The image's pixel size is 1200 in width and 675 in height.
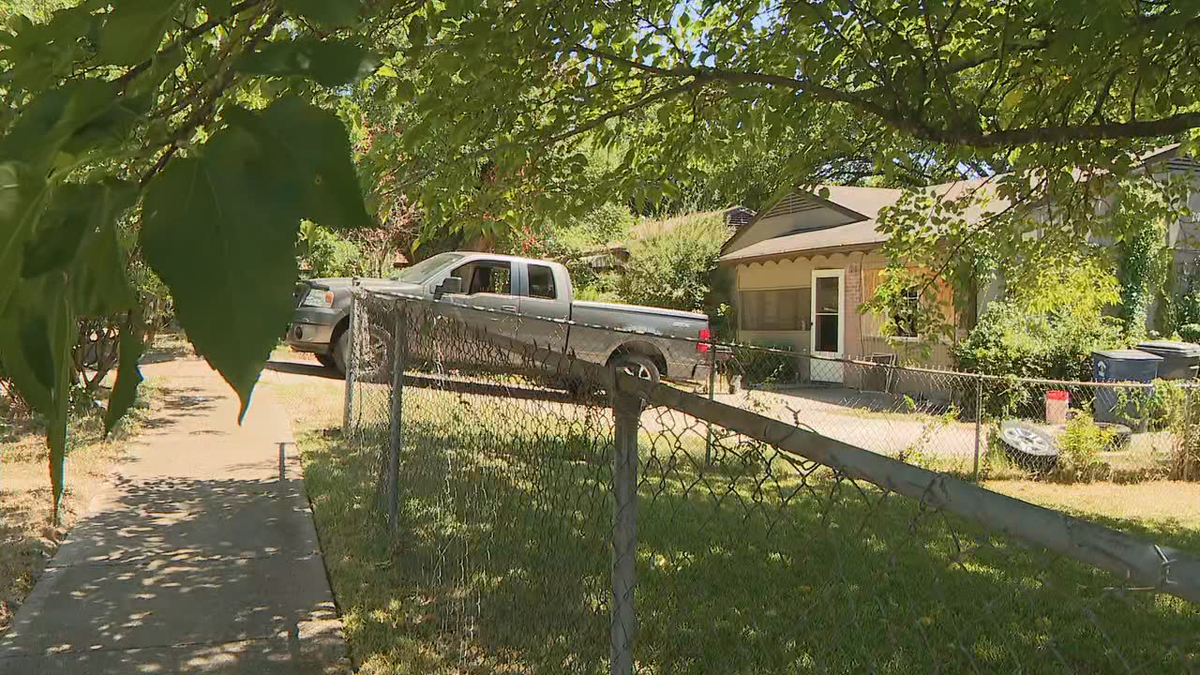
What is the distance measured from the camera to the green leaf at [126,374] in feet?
2.21

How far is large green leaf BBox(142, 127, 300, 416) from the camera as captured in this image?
501 mm

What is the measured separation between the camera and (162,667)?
386 cm

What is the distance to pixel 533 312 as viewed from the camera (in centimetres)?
1412

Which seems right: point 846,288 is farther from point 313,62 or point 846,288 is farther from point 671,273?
point 313,62

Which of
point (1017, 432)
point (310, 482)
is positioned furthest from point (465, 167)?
point (1017, 432)

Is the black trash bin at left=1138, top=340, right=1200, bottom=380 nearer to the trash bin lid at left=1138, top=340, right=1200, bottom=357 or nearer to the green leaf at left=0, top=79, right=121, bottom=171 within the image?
the trash bin lid at left=1138, top=340, right=1200, bottom=357

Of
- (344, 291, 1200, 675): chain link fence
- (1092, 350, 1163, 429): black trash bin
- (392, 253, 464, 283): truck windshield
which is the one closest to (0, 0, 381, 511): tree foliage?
(344, 291, 1200, 675): chain link fence

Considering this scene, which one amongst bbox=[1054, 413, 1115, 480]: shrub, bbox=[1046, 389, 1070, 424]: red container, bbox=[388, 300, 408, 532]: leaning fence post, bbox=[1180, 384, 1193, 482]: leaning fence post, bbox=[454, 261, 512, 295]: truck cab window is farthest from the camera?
bbox=[454, 261, 512, 295]: truck cab window

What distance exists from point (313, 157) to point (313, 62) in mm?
120

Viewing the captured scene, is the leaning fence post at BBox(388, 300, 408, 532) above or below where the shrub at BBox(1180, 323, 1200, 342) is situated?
below

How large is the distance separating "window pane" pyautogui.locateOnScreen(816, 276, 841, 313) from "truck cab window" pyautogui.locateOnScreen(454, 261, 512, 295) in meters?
8.94

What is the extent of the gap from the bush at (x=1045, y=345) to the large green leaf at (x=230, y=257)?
1509cm

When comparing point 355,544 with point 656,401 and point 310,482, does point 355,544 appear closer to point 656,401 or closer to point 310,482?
point 310,482

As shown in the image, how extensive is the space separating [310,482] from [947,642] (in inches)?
202
